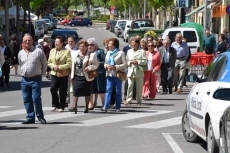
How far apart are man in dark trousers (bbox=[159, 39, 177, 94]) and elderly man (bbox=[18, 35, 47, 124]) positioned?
806 centimetres

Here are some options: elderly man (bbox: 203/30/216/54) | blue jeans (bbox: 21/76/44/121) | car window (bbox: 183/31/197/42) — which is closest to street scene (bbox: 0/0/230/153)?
blue jeans (bbox: 21/76/44/121)

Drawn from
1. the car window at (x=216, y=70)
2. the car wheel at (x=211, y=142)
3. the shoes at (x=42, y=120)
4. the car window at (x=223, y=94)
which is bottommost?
the shoes at (x=42, y=120)

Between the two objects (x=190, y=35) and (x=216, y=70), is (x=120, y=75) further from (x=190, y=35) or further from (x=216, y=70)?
(x=190, y=35)

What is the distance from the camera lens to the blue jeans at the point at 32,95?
15422mm

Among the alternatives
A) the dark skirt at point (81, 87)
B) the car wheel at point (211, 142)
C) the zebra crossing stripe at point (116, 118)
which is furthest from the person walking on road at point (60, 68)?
the car wheel at point (211, 142)

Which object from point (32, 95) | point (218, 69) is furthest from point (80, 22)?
point (218, 69)

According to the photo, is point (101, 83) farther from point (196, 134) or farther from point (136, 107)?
point (196, 134)

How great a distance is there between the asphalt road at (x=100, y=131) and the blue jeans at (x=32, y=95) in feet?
0.93

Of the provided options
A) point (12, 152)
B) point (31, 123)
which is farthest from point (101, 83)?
point (12, 152)

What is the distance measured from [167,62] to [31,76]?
8.40 m

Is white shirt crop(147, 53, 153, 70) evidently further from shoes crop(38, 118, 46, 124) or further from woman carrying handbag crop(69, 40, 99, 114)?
shoes crop(38, 118, 46, 124)

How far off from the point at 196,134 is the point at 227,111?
10.6 ft

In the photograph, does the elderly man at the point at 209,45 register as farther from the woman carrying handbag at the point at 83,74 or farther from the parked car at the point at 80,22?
the parked car at the point at 80,22

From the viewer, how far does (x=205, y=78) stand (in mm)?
12875
